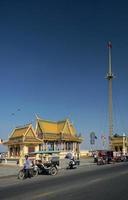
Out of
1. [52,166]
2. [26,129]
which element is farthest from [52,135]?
[52,166]

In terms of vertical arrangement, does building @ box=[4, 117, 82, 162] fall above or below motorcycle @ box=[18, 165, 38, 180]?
above

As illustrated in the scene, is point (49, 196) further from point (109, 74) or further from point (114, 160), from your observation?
point (109, 74)

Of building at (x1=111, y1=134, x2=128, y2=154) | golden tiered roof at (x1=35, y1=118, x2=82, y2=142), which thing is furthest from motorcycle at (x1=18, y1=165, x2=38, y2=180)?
building at (x1=111, y1=134, x2=128, y2=154)

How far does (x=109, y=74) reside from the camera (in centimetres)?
11356

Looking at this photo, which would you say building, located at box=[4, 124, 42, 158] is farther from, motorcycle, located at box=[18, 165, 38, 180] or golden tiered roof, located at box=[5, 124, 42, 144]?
motorcycle, located at box=[18, 165, 38, 180]

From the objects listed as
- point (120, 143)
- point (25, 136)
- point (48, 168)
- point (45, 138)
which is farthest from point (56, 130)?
point (48, 168)

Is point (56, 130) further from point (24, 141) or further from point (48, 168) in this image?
point (48, 168)

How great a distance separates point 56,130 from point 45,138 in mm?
6500

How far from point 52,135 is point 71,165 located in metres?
37.8

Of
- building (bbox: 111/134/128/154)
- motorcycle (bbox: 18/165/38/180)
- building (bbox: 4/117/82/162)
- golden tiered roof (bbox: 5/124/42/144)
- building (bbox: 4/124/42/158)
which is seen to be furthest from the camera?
building (bbox: 111/134/128/154)

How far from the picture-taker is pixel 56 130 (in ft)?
274

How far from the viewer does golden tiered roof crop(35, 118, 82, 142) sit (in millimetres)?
78188

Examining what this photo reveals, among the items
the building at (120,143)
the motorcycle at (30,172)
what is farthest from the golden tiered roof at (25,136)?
the building at (120,143)

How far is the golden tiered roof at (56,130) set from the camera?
78.2 m
